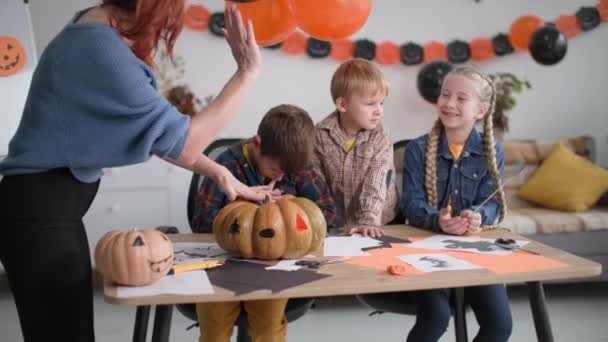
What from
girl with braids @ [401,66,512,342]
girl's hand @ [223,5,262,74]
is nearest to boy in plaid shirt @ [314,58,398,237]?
girl with braids @ [401,66,512,342]

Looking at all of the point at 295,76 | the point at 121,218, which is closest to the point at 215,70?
the point at 295,76

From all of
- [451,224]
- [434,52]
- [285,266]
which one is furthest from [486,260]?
[434,52]

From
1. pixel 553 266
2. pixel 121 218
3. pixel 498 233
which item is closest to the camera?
pixel 553 266

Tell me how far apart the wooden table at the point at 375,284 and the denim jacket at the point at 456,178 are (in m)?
0.52

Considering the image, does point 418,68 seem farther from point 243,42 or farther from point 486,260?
point 243,42

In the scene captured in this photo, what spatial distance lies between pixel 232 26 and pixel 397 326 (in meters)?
2.24

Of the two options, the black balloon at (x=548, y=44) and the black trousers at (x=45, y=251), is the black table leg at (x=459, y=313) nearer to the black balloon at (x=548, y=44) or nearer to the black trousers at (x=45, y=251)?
the black trousers at (x=45, y=251)

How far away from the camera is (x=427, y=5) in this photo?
4.54m

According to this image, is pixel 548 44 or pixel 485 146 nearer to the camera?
pixel 485 146

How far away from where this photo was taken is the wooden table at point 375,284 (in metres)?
1.27

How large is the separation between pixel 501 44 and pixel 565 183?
45.6 inches

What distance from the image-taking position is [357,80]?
2352 mm

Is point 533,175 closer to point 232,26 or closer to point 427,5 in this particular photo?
point 427,5

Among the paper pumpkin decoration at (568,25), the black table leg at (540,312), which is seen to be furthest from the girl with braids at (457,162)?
the paper pumpkin decoration at (568,25)
